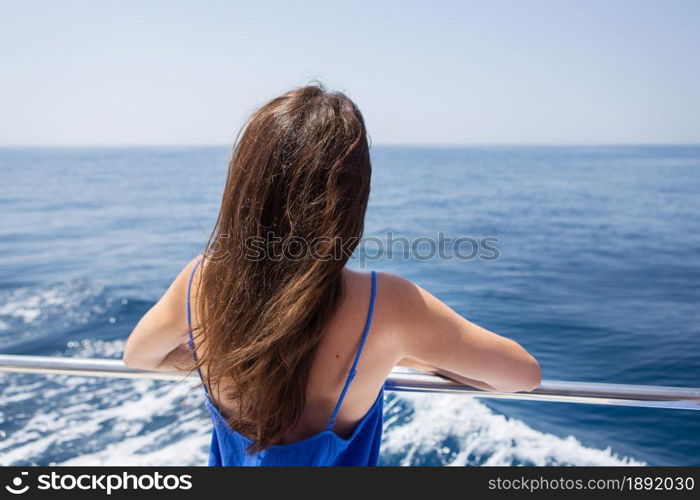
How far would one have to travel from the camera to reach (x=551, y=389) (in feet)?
2.80

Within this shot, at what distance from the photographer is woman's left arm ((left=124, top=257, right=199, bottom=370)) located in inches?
32.1

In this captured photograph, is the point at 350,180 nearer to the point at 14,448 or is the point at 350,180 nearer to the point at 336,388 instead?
the point at 336,388

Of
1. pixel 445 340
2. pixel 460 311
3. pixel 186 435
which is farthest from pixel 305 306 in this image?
pixel 460 311

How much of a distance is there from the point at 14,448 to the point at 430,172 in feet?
61.2

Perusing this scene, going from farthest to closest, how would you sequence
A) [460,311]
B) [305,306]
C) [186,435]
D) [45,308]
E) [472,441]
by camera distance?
[45,308] → [460,311] → [186,435] → [472,441] → [305,306]

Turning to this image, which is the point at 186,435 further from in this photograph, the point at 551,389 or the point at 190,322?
the point at 551,389

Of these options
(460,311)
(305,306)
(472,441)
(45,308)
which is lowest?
(45,308)

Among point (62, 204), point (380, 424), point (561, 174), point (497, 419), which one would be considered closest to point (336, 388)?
point (380, 424)

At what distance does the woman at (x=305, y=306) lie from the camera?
70 cm

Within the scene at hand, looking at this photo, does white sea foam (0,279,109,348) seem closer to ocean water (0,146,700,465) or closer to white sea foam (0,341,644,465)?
ocean water (0,146,700,465)

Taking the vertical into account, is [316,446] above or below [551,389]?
below

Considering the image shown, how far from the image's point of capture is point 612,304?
486 cm

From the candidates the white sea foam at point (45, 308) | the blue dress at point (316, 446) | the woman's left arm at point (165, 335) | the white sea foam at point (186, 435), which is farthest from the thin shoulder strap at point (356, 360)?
the white sea foam at point (45, 308)

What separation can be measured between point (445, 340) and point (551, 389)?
26 cm
